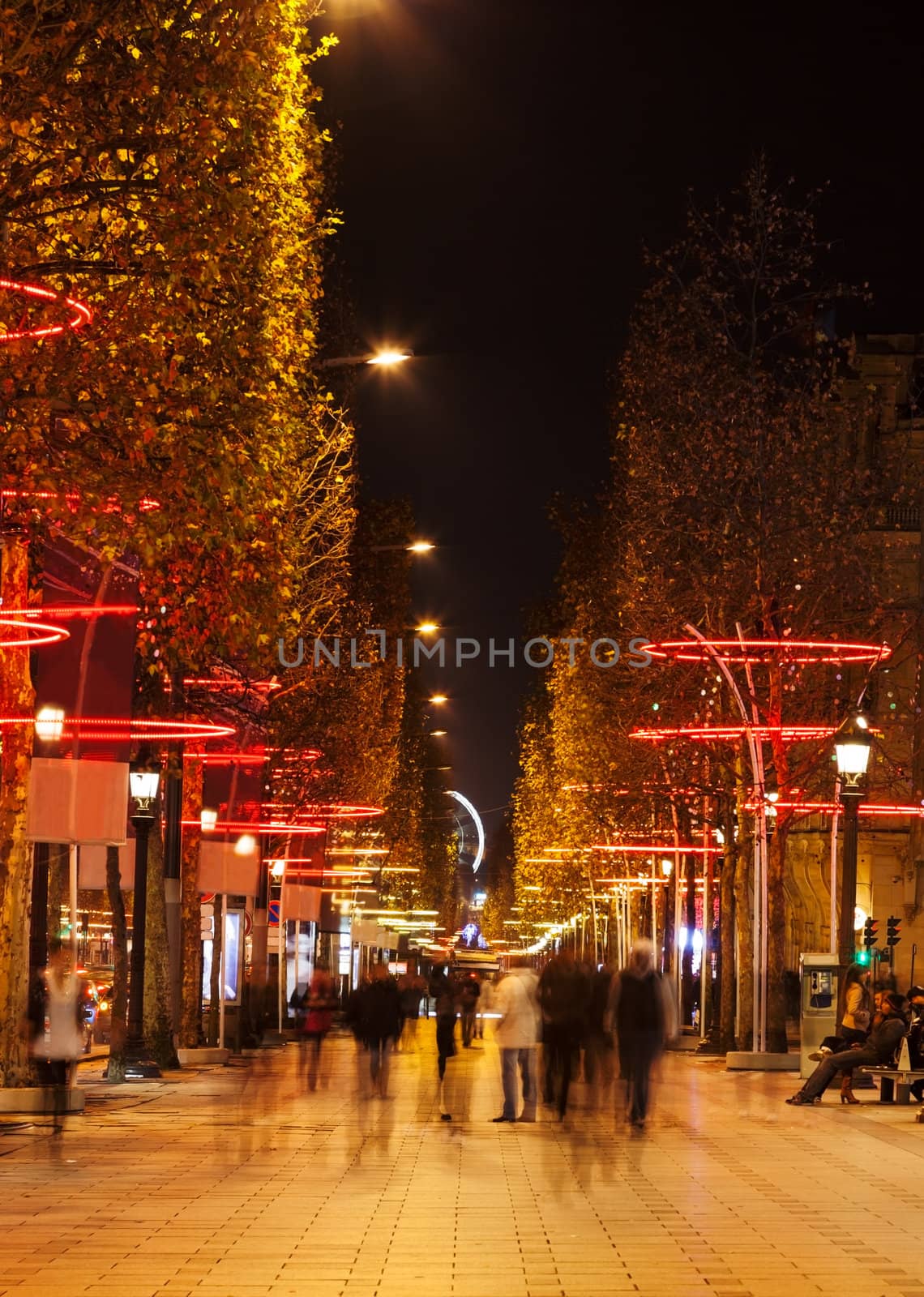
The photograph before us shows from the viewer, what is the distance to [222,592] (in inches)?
851

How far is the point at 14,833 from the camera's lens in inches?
961

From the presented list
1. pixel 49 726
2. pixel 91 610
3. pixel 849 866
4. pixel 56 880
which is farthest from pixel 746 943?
pixel 91 610

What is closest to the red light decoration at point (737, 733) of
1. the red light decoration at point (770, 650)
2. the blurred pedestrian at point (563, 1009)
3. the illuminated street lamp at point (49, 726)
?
the red light decoration at point (770, 650)

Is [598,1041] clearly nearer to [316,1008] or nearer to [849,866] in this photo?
[316,1008]

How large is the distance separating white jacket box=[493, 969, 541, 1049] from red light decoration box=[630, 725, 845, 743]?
10846mm

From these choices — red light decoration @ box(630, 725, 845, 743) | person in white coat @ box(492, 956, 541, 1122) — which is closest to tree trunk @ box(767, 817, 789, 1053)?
red light decoration @ box(630, 725, 845, 743)

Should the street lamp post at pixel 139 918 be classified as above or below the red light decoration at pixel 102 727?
below

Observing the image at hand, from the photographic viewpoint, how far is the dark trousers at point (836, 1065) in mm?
29031

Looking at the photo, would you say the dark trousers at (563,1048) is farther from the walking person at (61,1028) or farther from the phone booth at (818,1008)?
the phone booth at (818,1008)

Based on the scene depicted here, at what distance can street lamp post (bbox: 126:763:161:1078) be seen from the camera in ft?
101

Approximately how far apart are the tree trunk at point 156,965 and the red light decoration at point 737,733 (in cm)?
907

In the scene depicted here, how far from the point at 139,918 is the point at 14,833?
8184 mm

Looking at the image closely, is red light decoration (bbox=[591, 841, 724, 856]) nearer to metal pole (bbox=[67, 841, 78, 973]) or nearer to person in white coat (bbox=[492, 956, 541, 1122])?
person in white coat (bbox=[492, 956, 541, 1122])

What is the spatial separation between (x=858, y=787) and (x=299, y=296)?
10.7 m
